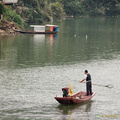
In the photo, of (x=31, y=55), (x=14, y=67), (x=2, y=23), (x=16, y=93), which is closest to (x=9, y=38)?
(x=2, y=23)

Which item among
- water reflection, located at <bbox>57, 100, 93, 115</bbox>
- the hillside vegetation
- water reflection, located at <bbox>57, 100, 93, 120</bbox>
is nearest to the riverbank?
the hillside vegetation

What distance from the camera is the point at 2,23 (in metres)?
68.2

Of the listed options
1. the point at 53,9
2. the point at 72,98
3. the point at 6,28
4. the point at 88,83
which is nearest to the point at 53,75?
the point at 88,83

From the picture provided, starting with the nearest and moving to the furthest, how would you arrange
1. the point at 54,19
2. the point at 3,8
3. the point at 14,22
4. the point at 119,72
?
the point at 119,72 → the point at 3,8 → the point at 14,22 → the point at 54,19

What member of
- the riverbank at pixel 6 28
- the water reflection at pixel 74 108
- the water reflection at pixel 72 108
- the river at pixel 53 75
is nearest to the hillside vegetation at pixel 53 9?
the riverbank at pixel 6 28

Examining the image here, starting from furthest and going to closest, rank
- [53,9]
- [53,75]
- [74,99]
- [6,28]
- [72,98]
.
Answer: [53,9], [6,28], [53,75], [74,99], [72,98]

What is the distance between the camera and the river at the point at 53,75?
27180 millimetres

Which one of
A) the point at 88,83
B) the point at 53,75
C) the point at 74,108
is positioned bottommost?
the point at 74,108

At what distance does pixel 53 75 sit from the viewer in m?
38.3

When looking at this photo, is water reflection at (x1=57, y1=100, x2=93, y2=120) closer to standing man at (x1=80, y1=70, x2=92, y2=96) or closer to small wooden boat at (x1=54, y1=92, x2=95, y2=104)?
small wooden boat at (x1=54, y1=92, x2=95, y2=104)

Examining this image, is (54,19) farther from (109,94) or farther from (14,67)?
(109,94)

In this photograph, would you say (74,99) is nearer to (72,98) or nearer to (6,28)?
(72,98)

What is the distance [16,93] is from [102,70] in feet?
40.2

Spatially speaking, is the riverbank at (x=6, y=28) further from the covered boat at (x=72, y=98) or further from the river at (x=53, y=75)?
the covered boat at (x=72, y=98)
